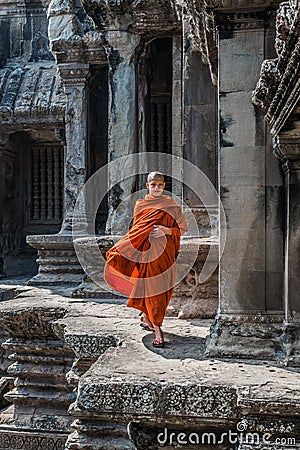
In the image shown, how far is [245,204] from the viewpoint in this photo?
11.8ft

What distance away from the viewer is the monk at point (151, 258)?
4.11 meters

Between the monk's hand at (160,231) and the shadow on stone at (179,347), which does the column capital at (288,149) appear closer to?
the monk's hand at (160,231)

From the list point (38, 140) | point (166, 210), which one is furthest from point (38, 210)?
point (166, 210)

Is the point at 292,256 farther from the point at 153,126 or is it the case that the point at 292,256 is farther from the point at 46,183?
the point at 46,183

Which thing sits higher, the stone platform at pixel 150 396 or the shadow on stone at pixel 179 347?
the shadow on stone at pixel 179 347

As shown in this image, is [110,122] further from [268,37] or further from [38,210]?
[38,210]

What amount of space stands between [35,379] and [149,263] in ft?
6.75

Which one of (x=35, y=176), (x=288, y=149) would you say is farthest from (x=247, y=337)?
(x=35, y=176)

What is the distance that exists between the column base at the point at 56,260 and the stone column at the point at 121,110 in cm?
109

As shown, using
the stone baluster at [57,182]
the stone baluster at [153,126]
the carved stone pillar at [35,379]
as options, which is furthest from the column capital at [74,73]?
the carved stone pillar at [35,379]

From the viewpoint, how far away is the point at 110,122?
7.51 meters

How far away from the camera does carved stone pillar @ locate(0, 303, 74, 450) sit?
5.24 meters

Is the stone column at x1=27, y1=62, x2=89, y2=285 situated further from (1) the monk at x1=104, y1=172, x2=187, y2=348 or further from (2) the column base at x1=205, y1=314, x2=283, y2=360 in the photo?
(2) the column base at x1=205, y1=314, x2=283, y2=360

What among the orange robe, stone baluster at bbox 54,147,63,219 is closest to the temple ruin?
the orange robe
